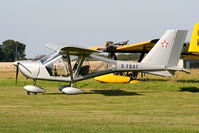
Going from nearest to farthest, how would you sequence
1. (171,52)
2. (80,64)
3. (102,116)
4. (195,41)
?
(102,116), (80,64), (171,52), (195,41)

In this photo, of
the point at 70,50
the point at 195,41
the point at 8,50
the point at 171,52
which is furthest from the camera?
the point at 8,50

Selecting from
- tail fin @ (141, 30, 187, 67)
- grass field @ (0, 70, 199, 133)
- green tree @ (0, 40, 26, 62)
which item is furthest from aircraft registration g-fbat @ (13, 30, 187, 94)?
green tree @ (0, 40, 26, 62)

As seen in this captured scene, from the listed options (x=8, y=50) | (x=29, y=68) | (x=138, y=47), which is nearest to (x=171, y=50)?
(x=29, y=68)

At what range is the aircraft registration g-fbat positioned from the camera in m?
18.1

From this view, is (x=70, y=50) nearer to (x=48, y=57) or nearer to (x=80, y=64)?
(x=80, y=64)

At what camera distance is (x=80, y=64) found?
18562 mm

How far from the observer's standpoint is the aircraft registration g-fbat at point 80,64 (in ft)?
59.4

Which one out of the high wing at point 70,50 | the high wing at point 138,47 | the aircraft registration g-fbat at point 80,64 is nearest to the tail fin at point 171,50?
the aircraft registration g-fbat at point 80,64

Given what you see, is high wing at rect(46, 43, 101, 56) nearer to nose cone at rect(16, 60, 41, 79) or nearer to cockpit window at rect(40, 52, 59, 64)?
cockpit window at rect(40, 52, 59, 64)

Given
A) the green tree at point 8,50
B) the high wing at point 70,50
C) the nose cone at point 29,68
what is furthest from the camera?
the green tree at point 8,50

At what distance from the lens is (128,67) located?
19234mm

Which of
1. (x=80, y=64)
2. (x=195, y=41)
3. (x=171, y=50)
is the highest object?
(x=195, y=41)

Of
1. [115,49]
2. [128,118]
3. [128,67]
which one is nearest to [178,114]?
[128,118]

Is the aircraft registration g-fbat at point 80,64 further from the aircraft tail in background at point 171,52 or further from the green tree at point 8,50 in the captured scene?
the green tree at point 8,50
